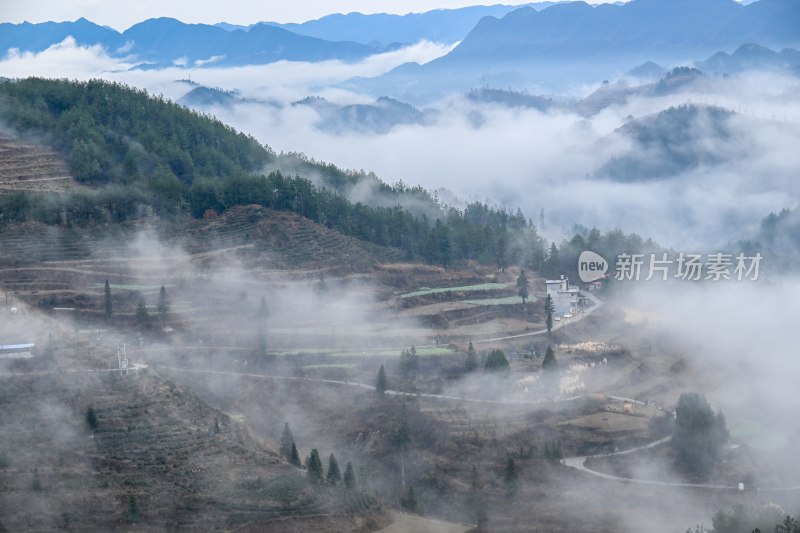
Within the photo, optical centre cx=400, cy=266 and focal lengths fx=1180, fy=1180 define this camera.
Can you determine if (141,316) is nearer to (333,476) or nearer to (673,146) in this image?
(333,476)

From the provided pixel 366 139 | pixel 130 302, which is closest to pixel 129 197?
pixel 130 302

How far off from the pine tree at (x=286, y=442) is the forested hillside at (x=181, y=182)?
26354mm

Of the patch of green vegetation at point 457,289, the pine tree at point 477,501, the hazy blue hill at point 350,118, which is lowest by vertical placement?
the pine tree at point 477,501

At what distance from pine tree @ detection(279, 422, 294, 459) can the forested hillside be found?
1038 inches

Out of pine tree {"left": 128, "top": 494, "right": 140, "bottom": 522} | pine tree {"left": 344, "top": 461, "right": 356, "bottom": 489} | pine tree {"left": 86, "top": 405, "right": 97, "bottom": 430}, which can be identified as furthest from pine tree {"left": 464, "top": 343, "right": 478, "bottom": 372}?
pine tree {"left": 128, "top": 494, "right": 140, "bottom": 522}

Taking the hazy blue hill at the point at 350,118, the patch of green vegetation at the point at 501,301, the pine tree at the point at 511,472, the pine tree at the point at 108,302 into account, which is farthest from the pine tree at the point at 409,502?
the hazy blue hill at the point at 350,118

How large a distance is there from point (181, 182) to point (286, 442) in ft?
113

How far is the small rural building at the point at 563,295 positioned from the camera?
7081cm

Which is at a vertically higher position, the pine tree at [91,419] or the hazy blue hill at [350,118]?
the hazy blue hill at [350,118]

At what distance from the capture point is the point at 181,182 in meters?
79.9

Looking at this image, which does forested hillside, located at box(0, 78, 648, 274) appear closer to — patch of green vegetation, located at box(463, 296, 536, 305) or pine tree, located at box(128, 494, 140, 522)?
patch of green vegetation, located at box(463, 296, 536, 305)

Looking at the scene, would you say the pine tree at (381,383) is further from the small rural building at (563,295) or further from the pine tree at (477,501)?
the small rural building at (563,295)

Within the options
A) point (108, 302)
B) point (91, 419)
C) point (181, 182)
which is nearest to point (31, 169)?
point (181, 182)

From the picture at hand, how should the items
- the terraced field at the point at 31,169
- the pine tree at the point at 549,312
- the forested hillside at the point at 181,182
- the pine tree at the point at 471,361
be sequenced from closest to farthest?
the pine tree at the point at 471,361 < the pine tree at the point at 549,312 < the forested hillside at the point at 181,182 < the terraced field at the point at 31,169
